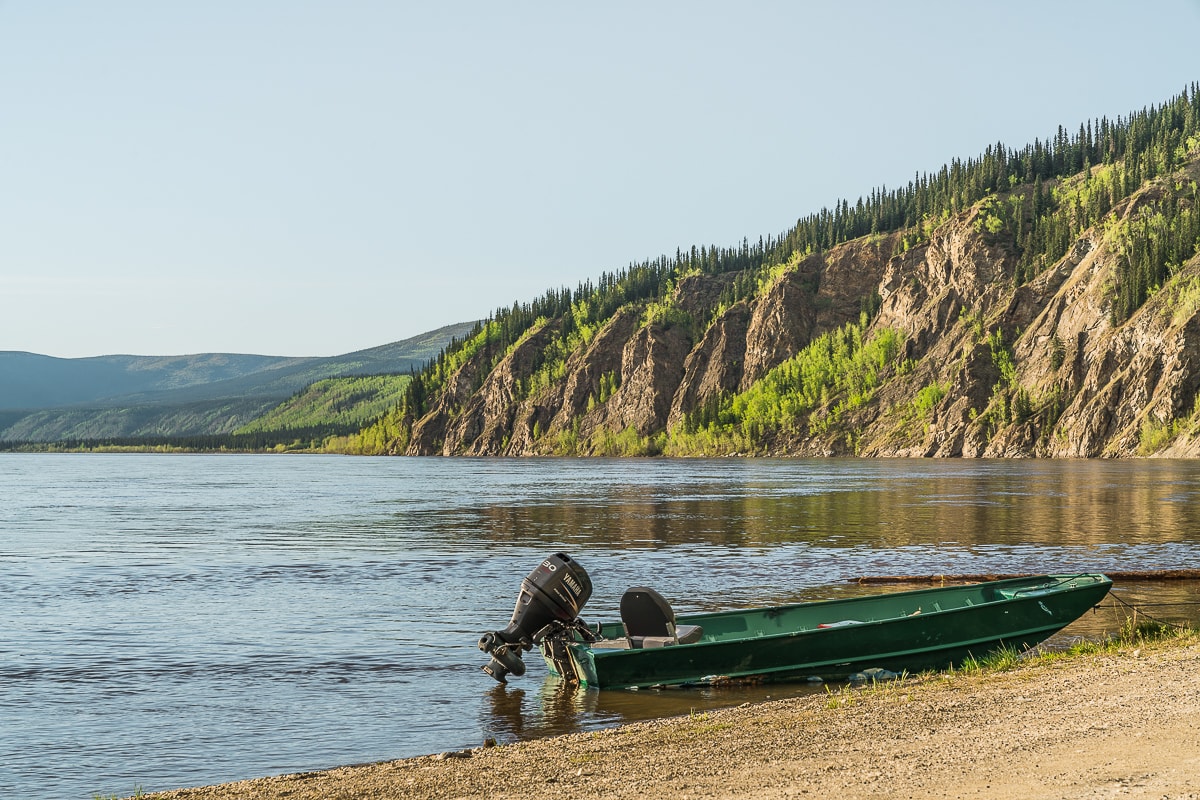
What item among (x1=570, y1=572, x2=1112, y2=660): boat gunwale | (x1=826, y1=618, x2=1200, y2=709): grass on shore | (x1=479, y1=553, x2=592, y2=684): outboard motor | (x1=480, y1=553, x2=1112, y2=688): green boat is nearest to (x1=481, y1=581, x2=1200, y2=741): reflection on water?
(x1=480, y1=553, x2=1112, y2=688): green boat

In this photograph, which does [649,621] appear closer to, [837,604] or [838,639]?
[838,639]

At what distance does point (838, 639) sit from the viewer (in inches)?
958

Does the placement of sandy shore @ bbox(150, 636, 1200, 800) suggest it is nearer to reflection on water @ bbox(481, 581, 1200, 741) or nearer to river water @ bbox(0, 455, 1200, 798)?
reflection on water @ bbox(481, 581, 1200, 741)

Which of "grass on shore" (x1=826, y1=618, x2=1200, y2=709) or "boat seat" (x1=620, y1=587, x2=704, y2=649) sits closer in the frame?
"grass on shore" (x1=826, y1=618, x2=1200, y2=709)

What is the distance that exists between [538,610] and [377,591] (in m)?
18.5

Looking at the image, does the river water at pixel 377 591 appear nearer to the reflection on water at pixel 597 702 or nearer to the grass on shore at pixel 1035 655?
the reflection on water at pixel 597 702

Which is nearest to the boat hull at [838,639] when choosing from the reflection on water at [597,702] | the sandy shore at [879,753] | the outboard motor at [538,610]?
the reflection on water at [597,702]

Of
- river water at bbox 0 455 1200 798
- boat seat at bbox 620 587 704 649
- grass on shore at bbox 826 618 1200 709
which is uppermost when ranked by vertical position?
boat seat at bbox 620 587 704 649

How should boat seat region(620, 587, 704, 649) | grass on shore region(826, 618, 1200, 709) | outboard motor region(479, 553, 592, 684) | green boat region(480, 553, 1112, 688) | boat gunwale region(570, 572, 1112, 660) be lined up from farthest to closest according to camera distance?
boat seat region(620, 587, 704, 649) → outboard motor region(479, 553, 592, 684) → green boat region(480, 553, 1112, 688) → boat gunwale region(570, 572, 1112, 660) → grass on shore region(826, 618, 1200, 709)

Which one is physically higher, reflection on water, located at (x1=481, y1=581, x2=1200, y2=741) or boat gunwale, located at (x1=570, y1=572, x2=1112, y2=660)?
boat gunwale, located at (x1=570, y1=572, x2=1112, y2=660)

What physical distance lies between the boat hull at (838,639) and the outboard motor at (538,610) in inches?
28.7

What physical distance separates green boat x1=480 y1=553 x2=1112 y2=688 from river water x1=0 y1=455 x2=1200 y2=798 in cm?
54

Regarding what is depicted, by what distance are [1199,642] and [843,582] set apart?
1737cm

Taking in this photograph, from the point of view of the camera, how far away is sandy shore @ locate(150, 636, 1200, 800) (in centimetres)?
1394
